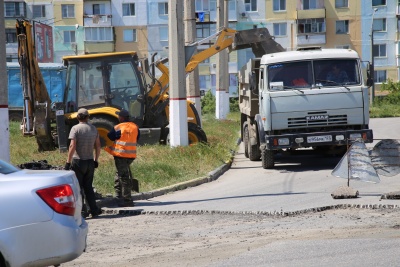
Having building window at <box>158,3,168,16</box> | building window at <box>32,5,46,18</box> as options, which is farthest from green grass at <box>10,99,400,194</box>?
building window at <box>32,5,46,18</box>

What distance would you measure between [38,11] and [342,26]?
26235 mm

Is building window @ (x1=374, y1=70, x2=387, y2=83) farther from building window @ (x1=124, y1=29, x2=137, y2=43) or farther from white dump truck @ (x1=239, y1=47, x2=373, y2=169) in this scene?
white dump truck @ (x1=239, y1=47, x2=373, y2=169)

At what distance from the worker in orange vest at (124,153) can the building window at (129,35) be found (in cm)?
6447

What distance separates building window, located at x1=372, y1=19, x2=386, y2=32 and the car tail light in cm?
7462

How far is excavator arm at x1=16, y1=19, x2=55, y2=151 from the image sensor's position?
2623cm

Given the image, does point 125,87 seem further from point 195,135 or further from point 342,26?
point 342,26

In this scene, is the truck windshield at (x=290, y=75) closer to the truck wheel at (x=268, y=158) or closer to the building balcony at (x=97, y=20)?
the truck wheel at (x=268, y=158)

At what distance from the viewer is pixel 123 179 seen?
1585cm

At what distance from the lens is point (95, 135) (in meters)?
14.7

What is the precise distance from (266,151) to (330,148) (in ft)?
6.62

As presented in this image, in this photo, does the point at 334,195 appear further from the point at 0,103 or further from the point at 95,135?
the point at 0,103

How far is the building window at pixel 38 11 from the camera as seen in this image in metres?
79.3

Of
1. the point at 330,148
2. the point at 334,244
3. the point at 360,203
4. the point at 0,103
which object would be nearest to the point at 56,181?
the point at 334,244

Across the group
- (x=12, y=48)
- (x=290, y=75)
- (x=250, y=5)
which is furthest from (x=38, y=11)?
(x=290, y=75)
